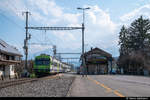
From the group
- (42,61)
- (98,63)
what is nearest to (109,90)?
(42,61)

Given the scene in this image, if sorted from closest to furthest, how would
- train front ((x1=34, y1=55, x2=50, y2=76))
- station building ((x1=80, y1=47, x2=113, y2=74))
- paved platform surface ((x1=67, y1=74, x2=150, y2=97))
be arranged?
1. paved platform surface ((x1=67, y1=74, x2=150, y2=97))
2. train front ((x1=34, y1=55, x2=50, y2=76))
3. station building ((x1=80, y1=47, x2=113, y2=74))

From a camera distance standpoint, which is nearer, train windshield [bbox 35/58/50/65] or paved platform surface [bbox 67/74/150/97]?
paved platform surface [bbox 67/74/150/97]

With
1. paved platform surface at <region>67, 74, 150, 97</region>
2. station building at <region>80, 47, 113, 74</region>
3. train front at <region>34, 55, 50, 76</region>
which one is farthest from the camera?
station building at <region>80, 47, 113, 74</region>

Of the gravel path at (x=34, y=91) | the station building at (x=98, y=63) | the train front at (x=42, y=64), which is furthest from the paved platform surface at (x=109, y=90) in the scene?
the station building at (x=98, y=63)


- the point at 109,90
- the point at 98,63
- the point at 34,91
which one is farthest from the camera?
the point at 98,63

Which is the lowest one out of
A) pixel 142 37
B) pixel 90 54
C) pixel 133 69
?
pixel 133 69

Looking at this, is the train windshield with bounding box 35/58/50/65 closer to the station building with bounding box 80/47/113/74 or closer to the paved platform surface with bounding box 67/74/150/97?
the paved platform surface with bounding box 67/74/150/97

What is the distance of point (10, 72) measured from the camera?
128ft

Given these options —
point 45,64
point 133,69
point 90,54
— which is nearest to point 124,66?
point 133,69

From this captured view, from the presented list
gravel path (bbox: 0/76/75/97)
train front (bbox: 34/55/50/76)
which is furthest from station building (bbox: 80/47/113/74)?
gravel path (bbox: 0/76/75/97)

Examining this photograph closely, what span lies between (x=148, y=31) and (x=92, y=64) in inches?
822

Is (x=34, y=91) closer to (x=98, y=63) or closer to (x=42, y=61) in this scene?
(x=42, y=61)

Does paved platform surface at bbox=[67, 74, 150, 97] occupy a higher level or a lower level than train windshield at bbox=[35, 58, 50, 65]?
lower

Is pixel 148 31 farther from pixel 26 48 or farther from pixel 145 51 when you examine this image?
pixel 26 48
